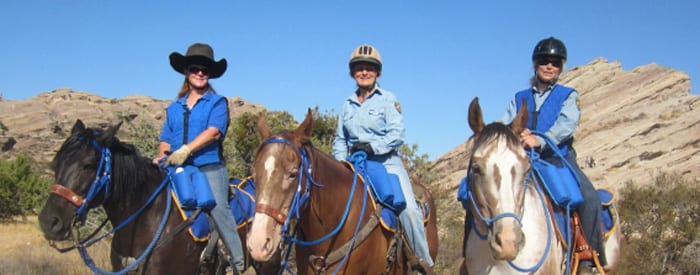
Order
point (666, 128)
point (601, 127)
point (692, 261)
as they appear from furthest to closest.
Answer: point (601, 127), point (666, 128), point (692, 261)

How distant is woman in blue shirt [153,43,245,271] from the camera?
504 centimetres

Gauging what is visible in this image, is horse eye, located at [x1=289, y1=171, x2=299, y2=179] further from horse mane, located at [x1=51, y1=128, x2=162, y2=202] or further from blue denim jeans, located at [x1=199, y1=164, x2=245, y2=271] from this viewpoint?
horse mane, located at [x1=51, y1=128, x2=162, y2=202]

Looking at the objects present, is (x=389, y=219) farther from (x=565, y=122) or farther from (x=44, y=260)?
(x=44, y=260)

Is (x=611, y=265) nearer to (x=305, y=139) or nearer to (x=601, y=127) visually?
(x=305, y=139)

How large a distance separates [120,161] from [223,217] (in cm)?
105

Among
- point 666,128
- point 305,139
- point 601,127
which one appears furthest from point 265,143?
point 601,127

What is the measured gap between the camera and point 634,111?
1486 inches

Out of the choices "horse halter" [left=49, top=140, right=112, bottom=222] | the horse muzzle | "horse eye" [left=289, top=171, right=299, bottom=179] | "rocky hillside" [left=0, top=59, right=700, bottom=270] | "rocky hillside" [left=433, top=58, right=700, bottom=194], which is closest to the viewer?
the horse muzzle

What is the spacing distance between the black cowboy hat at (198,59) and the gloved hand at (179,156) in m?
1.03

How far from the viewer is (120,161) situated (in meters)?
4.68

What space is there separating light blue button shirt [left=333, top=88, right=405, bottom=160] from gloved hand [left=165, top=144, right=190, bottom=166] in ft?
5.38

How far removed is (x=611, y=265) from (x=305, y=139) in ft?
11.3

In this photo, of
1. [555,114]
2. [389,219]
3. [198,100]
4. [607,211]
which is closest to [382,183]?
[389,219]

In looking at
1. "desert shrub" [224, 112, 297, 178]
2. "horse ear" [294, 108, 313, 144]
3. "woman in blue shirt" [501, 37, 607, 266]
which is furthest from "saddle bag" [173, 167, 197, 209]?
"desert shrub" [224, 112, 297, 178]
